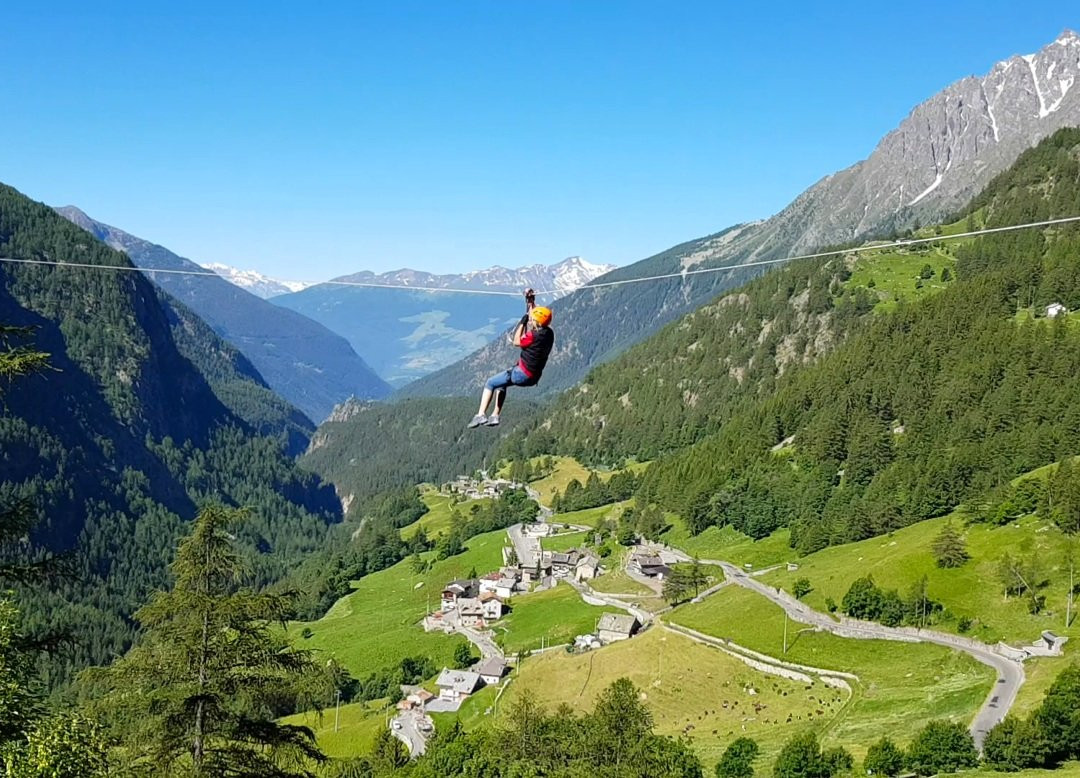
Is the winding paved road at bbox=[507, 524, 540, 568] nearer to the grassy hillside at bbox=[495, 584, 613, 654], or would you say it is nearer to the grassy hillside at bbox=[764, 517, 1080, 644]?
Answer: the grassy hillside at bbox=[495, 584, 613, 654]

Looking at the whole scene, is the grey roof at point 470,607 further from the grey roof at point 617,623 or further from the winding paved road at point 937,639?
the winding paved road at point 937,639

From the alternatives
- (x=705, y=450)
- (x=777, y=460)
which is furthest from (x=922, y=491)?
(x=705, y=450)

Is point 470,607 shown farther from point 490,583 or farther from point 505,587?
point 490,583

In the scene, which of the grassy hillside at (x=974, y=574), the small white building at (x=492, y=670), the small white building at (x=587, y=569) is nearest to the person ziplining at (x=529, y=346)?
the grassy hillside at (x=974, y=574)

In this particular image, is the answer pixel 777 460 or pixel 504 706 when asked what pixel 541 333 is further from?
pixel 777 460

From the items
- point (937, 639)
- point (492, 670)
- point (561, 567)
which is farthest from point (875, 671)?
point (561, 567)

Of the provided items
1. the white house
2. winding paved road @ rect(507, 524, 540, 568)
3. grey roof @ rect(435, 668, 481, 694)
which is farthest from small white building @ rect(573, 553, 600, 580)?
grey roof @ rect(435, 668, 481, 694)
